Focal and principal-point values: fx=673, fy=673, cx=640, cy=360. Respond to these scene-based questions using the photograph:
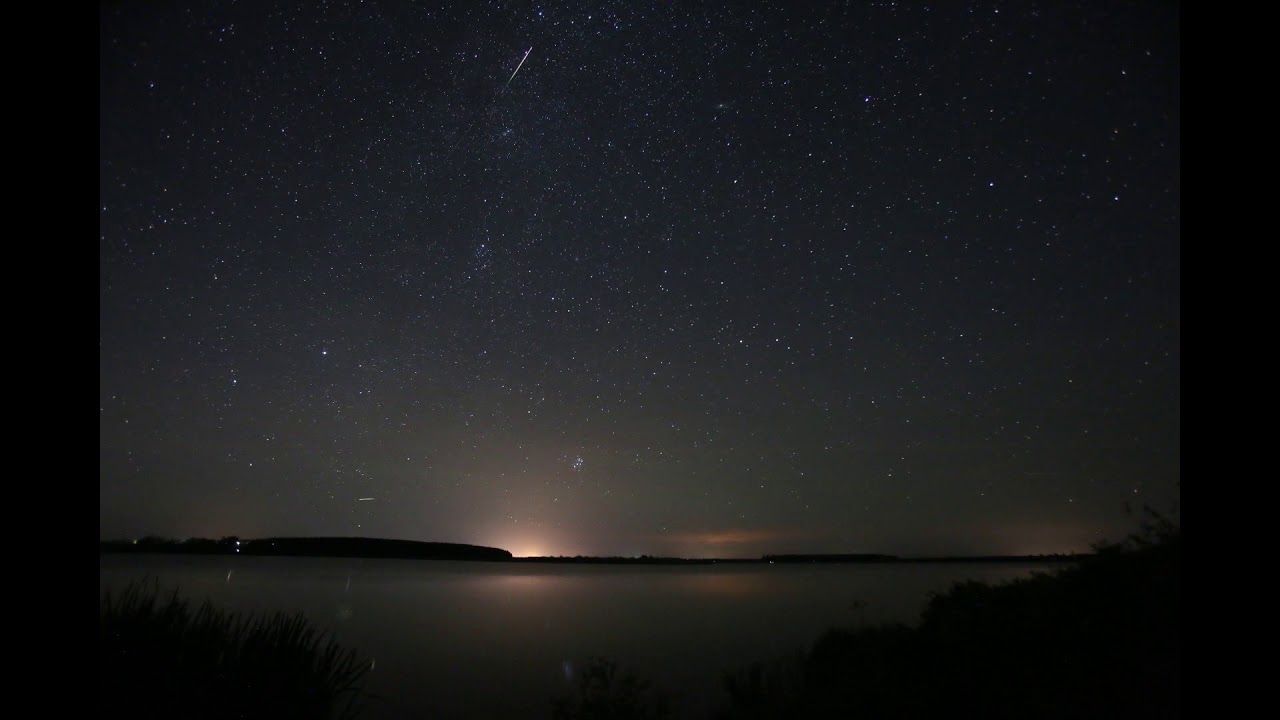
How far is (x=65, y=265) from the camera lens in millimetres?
1733

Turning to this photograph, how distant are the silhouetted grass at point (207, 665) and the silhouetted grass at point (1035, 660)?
5.08m

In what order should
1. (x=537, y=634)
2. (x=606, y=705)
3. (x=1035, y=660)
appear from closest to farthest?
(x=1035, y=660) < (x=606, y=705) < (x=537, y=634)

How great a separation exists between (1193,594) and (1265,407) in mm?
535

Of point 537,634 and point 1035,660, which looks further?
point 537,634

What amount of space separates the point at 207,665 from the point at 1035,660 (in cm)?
833

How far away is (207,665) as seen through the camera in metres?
6.79

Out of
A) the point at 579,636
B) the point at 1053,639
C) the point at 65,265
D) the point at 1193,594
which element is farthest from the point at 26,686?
the point at 579,636

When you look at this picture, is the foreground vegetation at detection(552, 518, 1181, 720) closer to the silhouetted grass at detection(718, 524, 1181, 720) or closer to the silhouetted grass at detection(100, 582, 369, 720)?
the silhouetted grass at detection(718, 524, 1181, 720)

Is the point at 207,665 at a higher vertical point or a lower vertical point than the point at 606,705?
higher

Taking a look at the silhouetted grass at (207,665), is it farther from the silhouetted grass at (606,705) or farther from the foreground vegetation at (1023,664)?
the foreground vegetation at (1023,664)

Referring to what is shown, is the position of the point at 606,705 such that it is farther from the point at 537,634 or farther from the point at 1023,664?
the point at 537,634

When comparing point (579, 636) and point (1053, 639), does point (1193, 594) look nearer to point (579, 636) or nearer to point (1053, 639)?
point (1053, 639)

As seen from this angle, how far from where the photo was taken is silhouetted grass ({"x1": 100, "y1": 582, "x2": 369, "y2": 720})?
5.84 meters

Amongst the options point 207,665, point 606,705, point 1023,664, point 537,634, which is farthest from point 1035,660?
point 537,634
